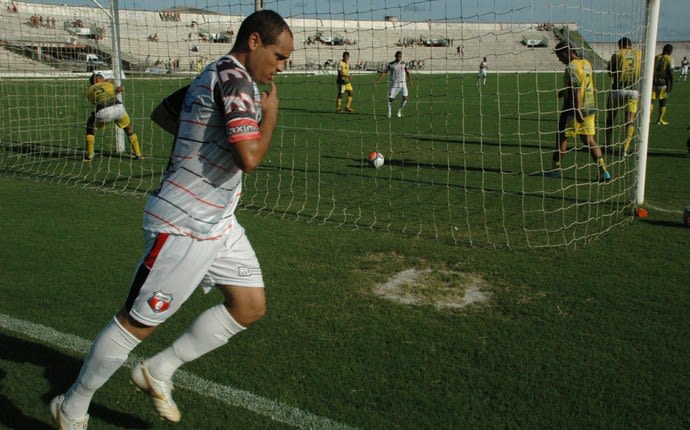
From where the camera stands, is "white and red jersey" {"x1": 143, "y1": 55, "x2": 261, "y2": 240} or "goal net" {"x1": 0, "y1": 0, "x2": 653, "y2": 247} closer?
"white and red jersey" {"x1": 143, "y1": 55, "x2": 261, "y2": 240}

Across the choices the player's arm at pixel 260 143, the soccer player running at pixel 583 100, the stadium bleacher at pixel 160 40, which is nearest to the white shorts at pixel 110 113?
the stadium bleacher at pixel 160 40

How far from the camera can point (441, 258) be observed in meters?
6.48

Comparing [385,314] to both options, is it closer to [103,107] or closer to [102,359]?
[102,359]

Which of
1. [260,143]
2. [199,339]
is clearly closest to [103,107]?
[199,339]

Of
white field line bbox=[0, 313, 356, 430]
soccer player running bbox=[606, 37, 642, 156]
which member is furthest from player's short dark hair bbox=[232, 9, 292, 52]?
soccer player running bbox=[606, 37, 642, 156]

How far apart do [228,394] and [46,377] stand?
1104mm

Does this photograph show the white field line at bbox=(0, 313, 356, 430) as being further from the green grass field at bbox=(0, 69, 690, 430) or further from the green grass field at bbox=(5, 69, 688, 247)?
the green grass field at bbox=(5, 69, 688, 247)

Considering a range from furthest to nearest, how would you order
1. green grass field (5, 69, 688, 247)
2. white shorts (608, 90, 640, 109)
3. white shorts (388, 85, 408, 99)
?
1. white shorts (388, 85, 408, 99)
2. white shorts (608, 90, 640, 109)
3. green grass field (5, 69, 688, 247)

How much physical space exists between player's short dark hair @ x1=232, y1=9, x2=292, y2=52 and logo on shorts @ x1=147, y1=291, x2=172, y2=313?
3.72 feet

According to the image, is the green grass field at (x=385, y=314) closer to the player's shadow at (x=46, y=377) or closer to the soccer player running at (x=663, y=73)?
the player's shadow at (x=46, y=377)

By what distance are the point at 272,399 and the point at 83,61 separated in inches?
471

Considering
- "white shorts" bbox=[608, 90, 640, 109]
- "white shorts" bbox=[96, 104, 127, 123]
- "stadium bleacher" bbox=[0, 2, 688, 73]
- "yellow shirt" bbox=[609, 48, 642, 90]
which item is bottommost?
"white shorts" bbox=[96, 104, 127, 123]

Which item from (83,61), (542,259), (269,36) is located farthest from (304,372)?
(83,61)

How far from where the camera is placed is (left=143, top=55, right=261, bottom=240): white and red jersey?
9.41 feet
